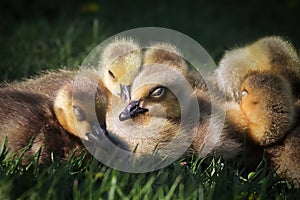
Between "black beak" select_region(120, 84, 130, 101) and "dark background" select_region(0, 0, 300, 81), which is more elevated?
"dark background" select_region(0, 0, 300, 81)

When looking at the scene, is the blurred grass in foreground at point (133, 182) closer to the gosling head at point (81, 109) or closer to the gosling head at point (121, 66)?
the gosling head at point (81, 109)

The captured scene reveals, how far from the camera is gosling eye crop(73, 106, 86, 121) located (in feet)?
10.00

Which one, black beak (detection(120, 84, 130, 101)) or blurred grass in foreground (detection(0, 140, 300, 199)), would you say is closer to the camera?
blurred grass in foreground (detection(0, 140, 300, 199))

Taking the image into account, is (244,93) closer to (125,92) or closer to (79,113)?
(125,92)

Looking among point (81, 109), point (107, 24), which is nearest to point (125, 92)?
point (81, 109)

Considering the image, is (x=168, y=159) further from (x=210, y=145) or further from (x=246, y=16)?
(x=246, y=16)

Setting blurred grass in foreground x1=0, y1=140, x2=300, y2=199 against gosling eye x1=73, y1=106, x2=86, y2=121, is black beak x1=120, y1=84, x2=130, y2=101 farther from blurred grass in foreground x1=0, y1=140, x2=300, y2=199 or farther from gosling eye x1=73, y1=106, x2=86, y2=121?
blurred grass in foreground x1=0, y1=140, x2=300, y2=199

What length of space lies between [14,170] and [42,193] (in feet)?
0.84

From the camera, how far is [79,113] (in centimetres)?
306

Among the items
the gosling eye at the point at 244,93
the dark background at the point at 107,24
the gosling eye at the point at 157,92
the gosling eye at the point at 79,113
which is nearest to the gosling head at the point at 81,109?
the gosling eye at the point at 79,113

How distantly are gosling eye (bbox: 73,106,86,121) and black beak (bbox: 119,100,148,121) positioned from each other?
19 centimetres

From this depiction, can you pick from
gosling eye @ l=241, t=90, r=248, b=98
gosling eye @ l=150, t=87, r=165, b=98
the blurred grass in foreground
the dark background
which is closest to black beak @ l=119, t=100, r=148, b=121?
gosling eye @ l=150, t=87, r=165, b=98

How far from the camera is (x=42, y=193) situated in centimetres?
251

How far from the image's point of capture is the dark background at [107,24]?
197 inches
